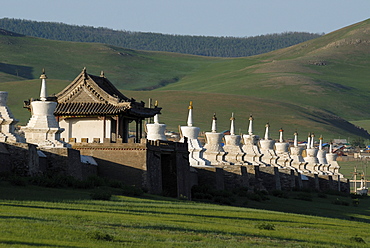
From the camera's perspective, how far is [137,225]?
2570 centimetres

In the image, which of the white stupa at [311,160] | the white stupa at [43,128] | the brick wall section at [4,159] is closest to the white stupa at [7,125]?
the white stupa at [43,128]

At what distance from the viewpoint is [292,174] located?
77312 mm

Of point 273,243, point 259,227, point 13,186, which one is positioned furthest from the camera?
point 13,186

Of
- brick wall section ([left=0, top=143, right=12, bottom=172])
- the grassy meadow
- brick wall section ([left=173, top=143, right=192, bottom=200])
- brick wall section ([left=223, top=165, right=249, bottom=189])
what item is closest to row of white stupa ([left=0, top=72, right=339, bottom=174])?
brick wall section ([left=173, top=143, right=192, bottom=200])

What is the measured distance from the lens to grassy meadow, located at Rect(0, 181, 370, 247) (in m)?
22.4

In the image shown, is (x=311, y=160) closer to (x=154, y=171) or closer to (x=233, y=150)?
(x=233, y=150)

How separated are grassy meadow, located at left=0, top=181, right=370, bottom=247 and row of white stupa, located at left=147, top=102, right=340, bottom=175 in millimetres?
19476

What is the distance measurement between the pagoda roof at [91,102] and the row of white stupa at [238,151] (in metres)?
1.94

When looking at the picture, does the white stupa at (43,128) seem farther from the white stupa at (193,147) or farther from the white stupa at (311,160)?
the white stupa at (311,160)

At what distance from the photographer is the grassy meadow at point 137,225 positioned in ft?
73.5

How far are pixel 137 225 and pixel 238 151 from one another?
4454 centimetres

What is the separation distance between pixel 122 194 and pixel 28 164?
4.35 m

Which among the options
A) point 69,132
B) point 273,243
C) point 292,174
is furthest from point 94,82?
point 273,243

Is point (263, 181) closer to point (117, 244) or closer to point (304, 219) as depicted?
point (304, 219)
